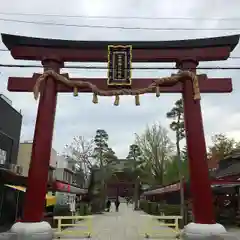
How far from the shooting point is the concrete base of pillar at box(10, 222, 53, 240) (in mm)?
12133

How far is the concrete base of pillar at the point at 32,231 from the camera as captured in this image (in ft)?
39.8

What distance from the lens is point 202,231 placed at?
1240cm

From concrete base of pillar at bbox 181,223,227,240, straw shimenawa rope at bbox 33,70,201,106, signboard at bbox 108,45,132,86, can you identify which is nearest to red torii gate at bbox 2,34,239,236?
straw shimenawa rope at bbox 33,70,201,106

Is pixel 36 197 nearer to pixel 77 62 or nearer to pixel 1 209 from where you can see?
pixel 77 62

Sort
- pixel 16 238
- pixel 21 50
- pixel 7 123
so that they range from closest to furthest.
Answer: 1. pixel 16 238
2. pixel 21 50
3. pixel 7 123

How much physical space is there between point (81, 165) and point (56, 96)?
146ft

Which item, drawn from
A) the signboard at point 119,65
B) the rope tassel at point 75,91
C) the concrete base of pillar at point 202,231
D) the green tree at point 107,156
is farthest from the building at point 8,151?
the green tree at point 107,156

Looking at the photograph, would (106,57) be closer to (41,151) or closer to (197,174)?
(41,151)

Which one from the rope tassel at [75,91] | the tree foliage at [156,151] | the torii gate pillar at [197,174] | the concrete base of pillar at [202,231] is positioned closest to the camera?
the concrete base of pillar at [202,231]

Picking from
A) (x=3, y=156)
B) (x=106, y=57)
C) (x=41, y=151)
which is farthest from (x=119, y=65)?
(x=3, y=156)

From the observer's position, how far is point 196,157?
1349 centimetres

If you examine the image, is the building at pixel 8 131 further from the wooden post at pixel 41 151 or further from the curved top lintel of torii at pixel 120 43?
the wooden post at pixel 41 151

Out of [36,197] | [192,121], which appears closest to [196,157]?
[192,121]

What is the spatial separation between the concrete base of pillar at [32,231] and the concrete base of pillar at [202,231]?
523cm
